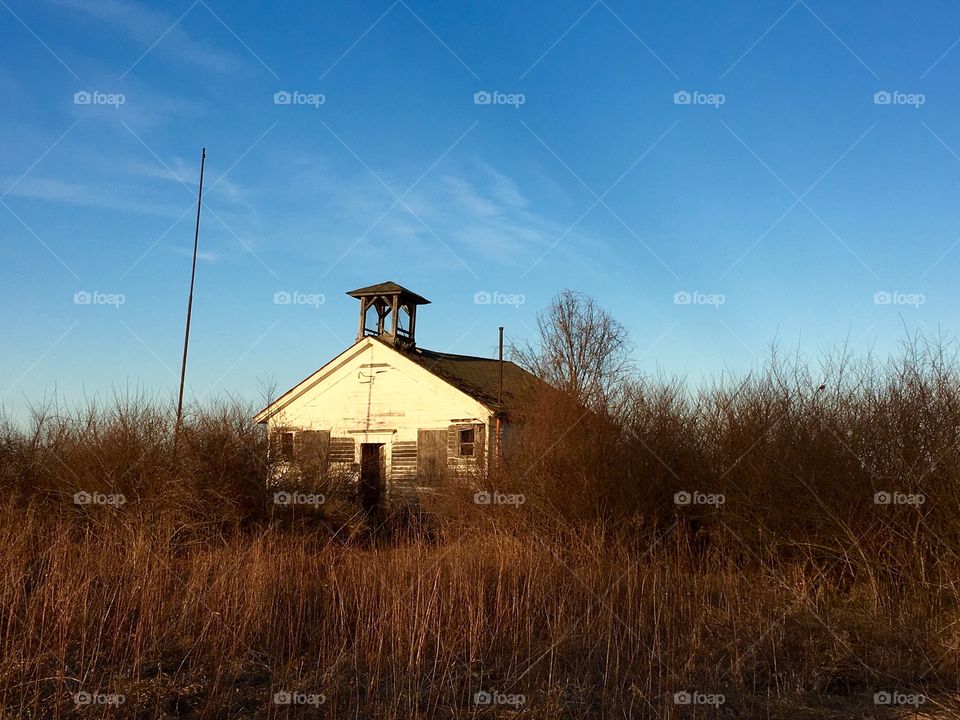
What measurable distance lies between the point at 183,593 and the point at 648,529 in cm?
733

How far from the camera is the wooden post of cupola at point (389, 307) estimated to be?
90.1ft

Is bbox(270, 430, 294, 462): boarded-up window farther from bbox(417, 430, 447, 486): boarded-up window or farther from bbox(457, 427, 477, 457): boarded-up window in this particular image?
bbox(457, 427, 477, 457): boarded-up window

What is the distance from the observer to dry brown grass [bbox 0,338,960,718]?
6.66 metres

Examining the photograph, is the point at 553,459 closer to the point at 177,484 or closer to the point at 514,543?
the point at 514,543

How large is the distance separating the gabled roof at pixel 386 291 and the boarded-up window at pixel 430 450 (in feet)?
17.8

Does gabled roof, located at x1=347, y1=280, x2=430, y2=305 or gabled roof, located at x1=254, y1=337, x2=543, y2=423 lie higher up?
gabled roof, located at x1=347, y1=280, x2=430, y2=305

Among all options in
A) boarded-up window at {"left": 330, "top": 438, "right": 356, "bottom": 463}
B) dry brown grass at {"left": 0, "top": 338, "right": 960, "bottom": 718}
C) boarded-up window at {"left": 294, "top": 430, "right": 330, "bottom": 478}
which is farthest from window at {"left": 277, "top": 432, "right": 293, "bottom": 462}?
boarded-up window at {"left": 330, "top": 438, "right": 356, "bottom": 463}

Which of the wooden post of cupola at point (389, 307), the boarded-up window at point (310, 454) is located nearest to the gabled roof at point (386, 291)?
the wooden post of cupola at point (389, 307)

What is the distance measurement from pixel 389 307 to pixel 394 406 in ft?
13.9

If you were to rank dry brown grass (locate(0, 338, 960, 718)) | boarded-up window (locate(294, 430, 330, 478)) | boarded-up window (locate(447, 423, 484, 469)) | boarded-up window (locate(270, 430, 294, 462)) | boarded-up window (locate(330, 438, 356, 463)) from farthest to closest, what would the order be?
boarded-up window (locate(330, 438, 356, 463))
boarded-up window (locate(447, 423, 484, 469))
boarded-up window (locate(294, 430, 330, 478))
boarded-up window (locate(270, 430, 294, 462))
dry brown grass (locate(0, 338, 960, 718))

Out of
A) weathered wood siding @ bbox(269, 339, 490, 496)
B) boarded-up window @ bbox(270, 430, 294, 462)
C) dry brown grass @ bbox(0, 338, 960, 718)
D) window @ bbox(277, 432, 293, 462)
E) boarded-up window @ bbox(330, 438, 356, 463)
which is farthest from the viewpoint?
boarded-up window @ bbox(330, 438, 356, 463)

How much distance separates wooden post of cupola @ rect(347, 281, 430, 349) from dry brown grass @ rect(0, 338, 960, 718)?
1412 centimetres

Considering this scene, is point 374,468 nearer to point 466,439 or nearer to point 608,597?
point 466,439

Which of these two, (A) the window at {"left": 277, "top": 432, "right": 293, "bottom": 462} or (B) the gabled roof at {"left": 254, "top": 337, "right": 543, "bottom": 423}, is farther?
(B) the gabled roof at {"left": 254, "top": 337, "right": 543, "bottom": 423}
